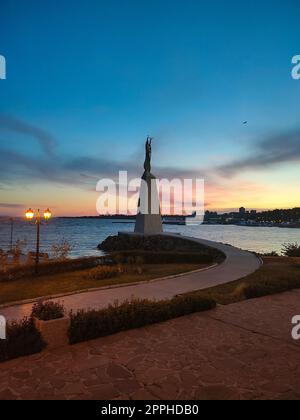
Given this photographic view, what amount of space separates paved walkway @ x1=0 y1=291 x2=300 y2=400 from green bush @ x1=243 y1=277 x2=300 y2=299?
3.20 metres

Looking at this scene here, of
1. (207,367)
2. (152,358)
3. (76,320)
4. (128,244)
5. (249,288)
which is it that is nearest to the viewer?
(207,367)

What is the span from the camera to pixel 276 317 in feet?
31.3

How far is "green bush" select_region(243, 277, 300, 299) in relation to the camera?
39.7 feet

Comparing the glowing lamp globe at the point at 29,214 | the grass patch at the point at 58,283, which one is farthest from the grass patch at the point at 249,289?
the glowing lamp globe at the point at 29,214

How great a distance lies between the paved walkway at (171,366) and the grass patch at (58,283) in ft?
19.3

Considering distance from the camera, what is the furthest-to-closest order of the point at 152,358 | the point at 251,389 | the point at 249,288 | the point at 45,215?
1. the point at 45,215
2. the point at 249,288
3. the point at 152,358
4. the point at 251,389

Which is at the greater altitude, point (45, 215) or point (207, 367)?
point (45, 215)

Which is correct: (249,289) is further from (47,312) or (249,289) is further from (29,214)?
(29,214)

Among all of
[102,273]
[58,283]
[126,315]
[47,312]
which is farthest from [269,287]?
[58,283]

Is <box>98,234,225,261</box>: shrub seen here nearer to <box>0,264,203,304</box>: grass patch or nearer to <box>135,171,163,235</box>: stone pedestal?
<box>135,171,163,235</box>: stone pedestal

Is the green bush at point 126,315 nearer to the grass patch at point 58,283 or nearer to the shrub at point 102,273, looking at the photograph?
the grass patch at point 58,283
